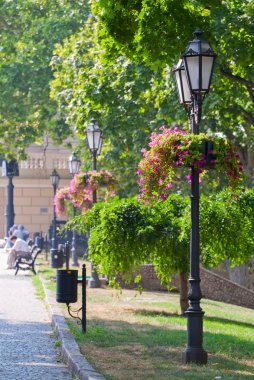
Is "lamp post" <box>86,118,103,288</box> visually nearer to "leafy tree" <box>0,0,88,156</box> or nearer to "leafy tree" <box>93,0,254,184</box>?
"leafy tree" <box>93,0,254,184</box>

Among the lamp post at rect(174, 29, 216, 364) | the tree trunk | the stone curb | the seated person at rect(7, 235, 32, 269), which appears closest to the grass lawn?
the stone curb

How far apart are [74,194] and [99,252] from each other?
Answer: 33.0 feet

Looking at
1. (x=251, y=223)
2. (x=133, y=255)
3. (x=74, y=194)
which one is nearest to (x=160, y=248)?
(x=133, y=255)

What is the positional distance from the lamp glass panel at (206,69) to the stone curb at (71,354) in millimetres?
3526

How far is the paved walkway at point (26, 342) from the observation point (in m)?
11.6

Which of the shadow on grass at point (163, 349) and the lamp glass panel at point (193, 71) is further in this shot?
the lamp glass panel at point (193, 71)

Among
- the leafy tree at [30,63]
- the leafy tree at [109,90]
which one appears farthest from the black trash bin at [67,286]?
the leafy tree at [30,63]

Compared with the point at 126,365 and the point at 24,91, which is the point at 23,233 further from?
the point at 126,365

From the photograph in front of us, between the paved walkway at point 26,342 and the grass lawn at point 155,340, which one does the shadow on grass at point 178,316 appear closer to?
the grass lawn at point 155,340

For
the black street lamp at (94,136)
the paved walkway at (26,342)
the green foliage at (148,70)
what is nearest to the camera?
the paved walkway at (26,342)

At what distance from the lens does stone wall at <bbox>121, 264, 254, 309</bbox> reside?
92.4ft

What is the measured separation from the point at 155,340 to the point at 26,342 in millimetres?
1799

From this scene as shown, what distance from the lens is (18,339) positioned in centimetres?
1497

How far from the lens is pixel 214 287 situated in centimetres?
2827
